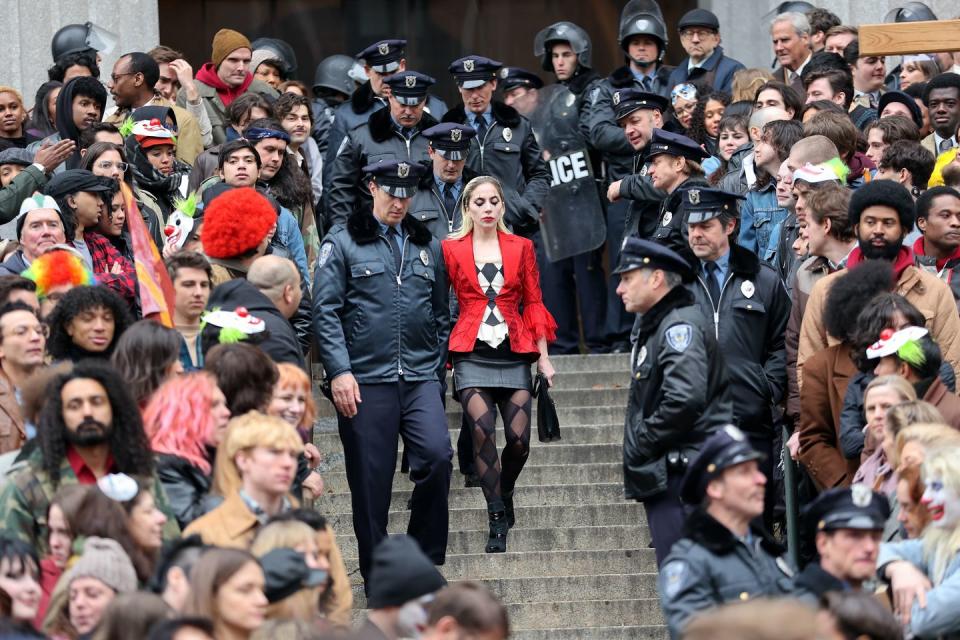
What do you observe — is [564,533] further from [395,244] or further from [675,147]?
[675,147]

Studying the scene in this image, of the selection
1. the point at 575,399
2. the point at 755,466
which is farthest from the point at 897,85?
the point at 755,466

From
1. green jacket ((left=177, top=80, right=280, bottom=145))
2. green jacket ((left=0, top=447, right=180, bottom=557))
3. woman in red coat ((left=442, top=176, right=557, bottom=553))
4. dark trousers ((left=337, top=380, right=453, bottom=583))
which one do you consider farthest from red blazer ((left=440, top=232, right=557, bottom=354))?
green jacket ((left=0, top=447, right=180, bottom=557))

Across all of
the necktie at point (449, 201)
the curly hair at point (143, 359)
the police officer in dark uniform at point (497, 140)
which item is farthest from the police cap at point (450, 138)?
the curly hair at point (143, 359)

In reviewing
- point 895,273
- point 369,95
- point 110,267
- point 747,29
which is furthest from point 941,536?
point 747,29

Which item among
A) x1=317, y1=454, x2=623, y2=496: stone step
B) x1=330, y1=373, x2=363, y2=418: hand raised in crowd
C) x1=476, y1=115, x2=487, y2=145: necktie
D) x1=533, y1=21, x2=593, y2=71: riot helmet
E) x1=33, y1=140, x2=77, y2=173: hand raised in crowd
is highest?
x1=533, y1=21, x2=593, y2=71: riot helmet

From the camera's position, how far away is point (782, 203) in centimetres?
1129

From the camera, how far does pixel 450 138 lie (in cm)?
1201

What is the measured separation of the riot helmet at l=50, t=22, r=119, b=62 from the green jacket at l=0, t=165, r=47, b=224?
305 cm

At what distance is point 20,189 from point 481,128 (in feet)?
9.45

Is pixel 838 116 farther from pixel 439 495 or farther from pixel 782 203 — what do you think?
pixel 439 495

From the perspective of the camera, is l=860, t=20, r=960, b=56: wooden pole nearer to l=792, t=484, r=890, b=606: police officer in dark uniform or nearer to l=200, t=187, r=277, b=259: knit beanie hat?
l=200, t=187, r=277, b=259: knit beanie hat

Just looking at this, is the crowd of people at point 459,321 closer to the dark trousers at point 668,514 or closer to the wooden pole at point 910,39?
the dark trousers at point 668,514

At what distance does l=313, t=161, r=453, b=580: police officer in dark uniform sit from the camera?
10.5 m

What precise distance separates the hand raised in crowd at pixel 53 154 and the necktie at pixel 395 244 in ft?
6.94
